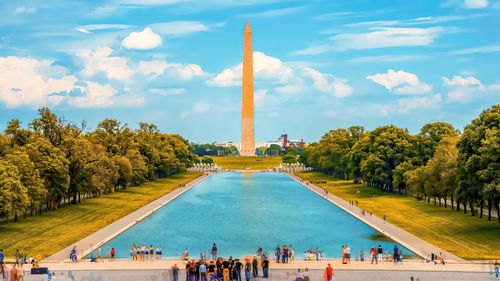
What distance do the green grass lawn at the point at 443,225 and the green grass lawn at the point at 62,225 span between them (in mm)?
24125

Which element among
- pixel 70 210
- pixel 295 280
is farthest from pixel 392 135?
pixel 295 280

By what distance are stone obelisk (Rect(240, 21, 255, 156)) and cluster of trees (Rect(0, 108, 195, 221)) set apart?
66.0 m

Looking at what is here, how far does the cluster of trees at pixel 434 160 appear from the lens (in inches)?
1337

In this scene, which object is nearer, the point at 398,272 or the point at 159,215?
the point at 398,272

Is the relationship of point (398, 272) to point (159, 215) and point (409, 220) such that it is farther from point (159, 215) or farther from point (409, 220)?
point (159, 215)

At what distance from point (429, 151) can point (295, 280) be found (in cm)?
4563

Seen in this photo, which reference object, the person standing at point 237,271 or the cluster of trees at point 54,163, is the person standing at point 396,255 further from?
the cluster of trees at point 54,163

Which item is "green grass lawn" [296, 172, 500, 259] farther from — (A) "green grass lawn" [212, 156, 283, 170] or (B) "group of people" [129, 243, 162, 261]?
(A) "green grass lawn" [212, 156, 283, 170]

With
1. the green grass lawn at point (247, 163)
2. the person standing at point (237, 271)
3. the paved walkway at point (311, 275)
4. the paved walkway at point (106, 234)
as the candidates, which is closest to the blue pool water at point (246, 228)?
the paved walkway at point (106, 234)

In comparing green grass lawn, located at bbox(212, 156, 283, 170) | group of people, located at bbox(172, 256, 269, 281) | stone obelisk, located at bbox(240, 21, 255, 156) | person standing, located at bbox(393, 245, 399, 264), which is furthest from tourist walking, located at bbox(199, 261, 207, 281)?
green grass lawn, located at bbox(212, 156, 283, 170)

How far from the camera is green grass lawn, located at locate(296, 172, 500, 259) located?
2994cm

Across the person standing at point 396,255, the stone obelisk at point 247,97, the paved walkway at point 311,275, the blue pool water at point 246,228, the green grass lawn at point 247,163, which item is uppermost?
the stone obelisk at point 247,97

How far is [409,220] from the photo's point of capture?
41.6 meters

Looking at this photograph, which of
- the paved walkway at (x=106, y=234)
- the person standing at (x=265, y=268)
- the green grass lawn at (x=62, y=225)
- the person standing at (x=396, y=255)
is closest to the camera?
the person standing at (x=265, y=268)
